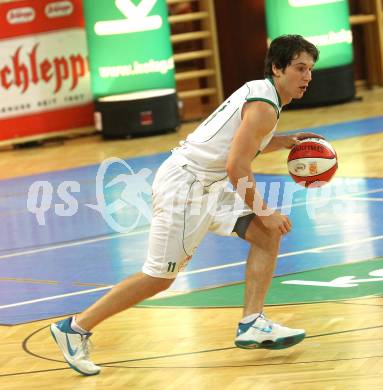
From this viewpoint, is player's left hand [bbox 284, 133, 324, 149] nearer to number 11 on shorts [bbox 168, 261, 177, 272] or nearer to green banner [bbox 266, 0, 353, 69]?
number 11 on shorts [bbox 168, 261, 177, 272]

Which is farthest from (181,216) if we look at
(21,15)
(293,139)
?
(21,15)

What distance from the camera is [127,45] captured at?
1392 centimetres

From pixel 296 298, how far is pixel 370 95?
34.7 ft

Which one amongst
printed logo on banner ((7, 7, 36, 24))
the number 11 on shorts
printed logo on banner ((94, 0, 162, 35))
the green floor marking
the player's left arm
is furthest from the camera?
printed logo on banner ((7, 7, 36, 24))

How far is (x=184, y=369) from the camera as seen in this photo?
A: 4.94 meters

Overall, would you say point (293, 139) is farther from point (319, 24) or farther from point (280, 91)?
point (319, 24)

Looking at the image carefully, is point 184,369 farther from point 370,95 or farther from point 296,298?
point 370,95

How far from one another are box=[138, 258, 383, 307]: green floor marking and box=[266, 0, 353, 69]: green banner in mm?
8586

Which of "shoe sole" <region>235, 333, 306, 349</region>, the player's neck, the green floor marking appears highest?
the player's neck

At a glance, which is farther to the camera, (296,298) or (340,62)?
(340,62)

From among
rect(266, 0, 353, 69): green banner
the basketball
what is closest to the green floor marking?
the basketball

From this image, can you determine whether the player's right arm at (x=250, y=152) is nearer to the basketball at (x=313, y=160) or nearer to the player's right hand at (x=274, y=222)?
the player's right hand at (x=274, y=222)

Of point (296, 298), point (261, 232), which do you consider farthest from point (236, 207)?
point (296, 298)

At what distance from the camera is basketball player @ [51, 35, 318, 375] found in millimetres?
4949
